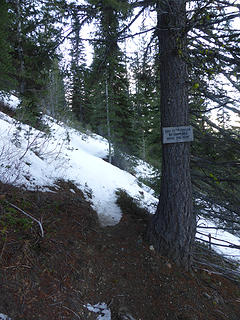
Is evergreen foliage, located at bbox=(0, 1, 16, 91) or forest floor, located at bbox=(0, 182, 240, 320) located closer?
forest floor, located at bbox=(0, 182, 240, 320)

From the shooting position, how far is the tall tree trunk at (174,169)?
128 inches

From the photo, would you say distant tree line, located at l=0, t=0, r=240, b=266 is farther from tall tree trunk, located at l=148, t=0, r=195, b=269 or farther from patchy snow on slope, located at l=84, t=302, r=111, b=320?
patchy snow on slope, located at l=84, t=302, r=111, b=320

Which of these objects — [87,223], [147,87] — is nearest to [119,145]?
[147,87]

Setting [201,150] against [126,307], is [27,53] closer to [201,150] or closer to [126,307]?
[201,150]

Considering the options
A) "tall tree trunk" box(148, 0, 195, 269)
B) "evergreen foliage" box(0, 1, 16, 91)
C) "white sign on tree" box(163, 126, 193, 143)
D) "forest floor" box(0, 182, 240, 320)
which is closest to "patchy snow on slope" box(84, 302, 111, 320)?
"forest floor" box(0, 182, 240, 320)

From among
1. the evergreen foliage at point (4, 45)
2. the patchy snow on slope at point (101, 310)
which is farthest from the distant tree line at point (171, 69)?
the patchy snow on slope at point (101, 310)

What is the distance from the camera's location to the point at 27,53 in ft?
13.9

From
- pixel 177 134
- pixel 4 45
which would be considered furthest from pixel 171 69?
pixel 4 45

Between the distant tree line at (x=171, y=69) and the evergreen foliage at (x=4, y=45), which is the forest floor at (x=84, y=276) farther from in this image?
the evergreen foliage at (x=4, y=45)

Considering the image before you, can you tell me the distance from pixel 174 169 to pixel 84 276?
224cm

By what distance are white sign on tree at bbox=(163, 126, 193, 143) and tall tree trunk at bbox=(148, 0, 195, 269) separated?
0.30 ft

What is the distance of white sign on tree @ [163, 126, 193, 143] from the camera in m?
3.24

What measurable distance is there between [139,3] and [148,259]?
14.8 ft

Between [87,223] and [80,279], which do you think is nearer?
[80,279]
